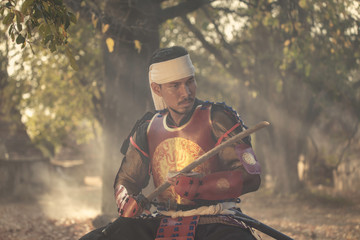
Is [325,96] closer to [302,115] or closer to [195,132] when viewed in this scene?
[302,115]

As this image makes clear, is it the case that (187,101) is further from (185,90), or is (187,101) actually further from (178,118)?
(178,118)

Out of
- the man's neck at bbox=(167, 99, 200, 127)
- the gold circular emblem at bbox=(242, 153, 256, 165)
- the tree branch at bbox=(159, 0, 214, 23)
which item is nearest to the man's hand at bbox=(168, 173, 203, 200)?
the gold circular emblem at bbox=(242, 153, 256, 165)

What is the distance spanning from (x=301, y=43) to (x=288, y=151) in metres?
7.81

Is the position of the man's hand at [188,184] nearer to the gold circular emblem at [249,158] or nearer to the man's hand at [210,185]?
the man's hand at [210,185]

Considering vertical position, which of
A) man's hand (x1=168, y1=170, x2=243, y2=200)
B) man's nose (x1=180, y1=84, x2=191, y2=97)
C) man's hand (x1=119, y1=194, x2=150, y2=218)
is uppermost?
man's nose (x1=180, y1=84, x2=191, y2=97)

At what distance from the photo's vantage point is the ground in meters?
8.98

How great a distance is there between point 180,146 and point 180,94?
0.44 m

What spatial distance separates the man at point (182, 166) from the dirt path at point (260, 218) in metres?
5.45

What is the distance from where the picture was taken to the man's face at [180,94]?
3.48m

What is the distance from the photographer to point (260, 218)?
12.0 meters

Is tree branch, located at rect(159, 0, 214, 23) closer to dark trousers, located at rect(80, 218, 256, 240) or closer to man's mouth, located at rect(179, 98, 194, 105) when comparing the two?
man's mouth, located at rect(179, 98, 194, 105)

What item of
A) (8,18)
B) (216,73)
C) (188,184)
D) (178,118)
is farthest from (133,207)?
(216,73)

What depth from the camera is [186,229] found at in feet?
10.5

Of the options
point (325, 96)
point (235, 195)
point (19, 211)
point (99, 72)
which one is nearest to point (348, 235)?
point (325, 96)
